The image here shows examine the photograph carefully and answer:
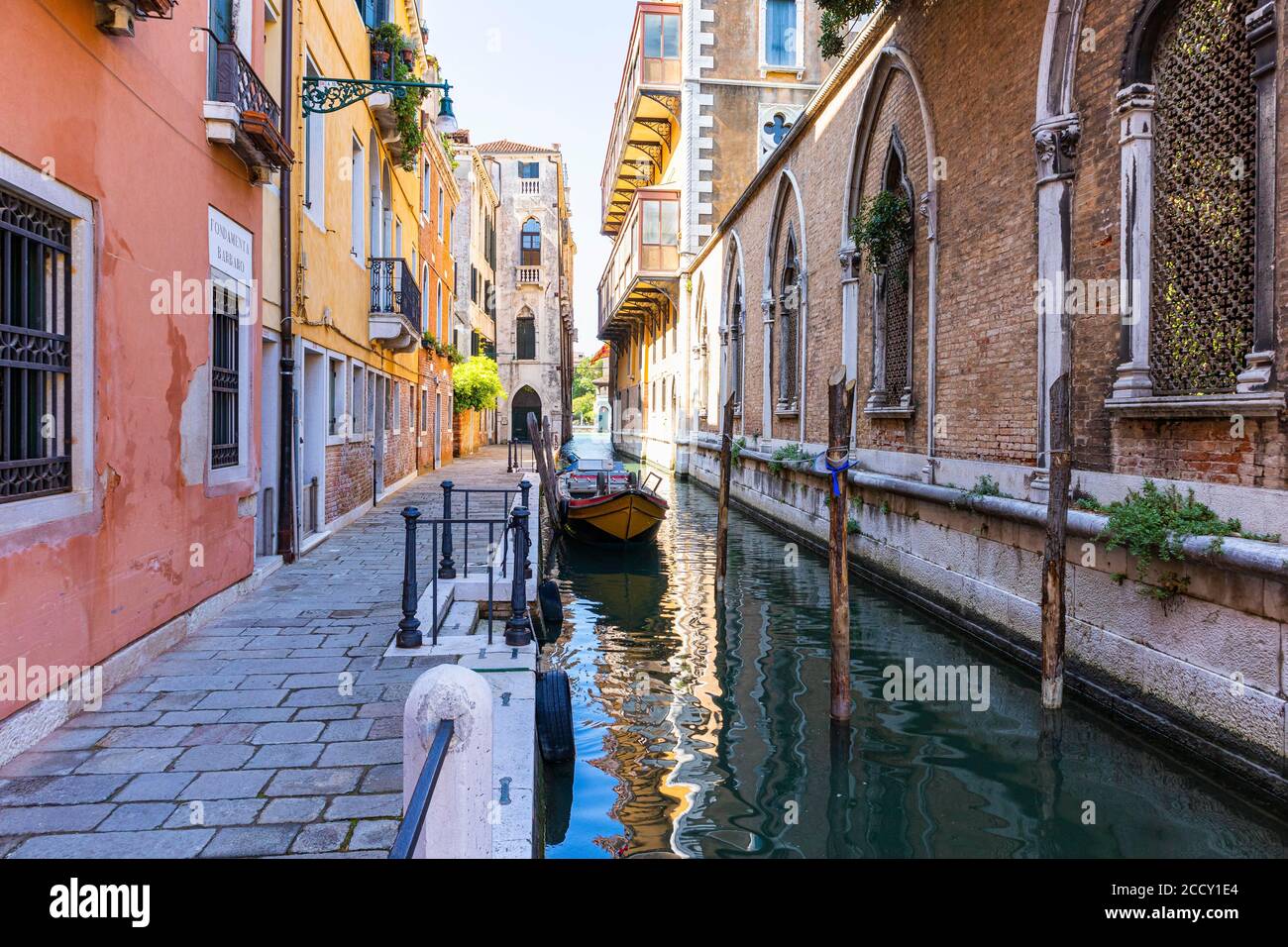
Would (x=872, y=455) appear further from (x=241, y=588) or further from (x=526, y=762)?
(x=526, y=762)

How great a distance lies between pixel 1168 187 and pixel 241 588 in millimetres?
7515

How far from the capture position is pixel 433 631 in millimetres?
5684

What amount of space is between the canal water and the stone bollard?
7.92 ft

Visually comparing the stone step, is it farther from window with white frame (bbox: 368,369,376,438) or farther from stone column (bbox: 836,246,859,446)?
stone column (bbox: 836,246,859,446)

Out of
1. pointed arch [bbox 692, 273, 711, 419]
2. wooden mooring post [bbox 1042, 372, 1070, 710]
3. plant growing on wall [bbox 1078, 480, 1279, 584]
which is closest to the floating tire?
wooden mooring post [bbox 1042, 372, 1070, 710]

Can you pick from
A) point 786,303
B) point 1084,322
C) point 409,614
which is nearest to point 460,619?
point 409,614

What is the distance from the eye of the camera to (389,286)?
13773mm

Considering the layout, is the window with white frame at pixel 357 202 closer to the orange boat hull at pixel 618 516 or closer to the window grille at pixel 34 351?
Result: the orange boat hull at pixel 618 516

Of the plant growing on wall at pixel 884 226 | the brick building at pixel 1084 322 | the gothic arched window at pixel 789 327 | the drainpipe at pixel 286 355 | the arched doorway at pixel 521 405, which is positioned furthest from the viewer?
the arched doorway at pixel 521 405

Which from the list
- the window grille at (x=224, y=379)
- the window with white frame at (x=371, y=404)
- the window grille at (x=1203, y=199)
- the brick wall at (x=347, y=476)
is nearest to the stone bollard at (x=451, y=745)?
the window grille at (x=224, y=379)

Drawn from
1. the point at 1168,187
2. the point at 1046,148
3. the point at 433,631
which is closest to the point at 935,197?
the point at 1046,148

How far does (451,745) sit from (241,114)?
5.85 meters

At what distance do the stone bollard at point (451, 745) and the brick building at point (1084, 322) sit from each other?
13.9 ft

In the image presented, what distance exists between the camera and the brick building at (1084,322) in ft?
16.7
